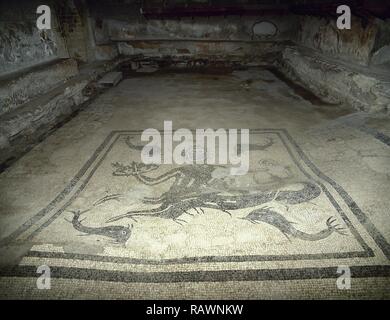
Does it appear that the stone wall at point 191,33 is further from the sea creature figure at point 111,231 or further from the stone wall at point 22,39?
the sea creature figure at point 111,231

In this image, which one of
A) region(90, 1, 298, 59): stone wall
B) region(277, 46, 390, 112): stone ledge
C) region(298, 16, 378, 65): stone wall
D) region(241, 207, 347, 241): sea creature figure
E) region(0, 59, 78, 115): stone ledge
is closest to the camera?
region(241, 207, 347, 241): sea creature figure

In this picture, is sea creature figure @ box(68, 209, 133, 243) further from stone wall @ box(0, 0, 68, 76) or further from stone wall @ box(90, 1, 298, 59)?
stone wall @ box(90, 1, 298, 59)

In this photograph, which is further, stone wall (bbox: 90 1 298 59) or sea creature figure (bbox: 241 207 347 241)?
stone wall (bbox: 90 1 298 59)

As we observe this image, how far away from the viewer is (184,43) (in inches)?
288

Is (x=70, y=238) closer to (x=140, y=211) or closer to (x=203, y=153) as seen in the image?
(x=140, y=211)

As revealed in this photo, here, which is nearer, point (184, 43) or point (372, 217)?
point (372, 217)

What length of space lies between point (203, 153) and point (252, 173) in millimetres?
641

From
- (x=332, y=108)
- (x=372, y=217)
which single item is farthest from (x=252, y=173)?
(x=332, y=108)
